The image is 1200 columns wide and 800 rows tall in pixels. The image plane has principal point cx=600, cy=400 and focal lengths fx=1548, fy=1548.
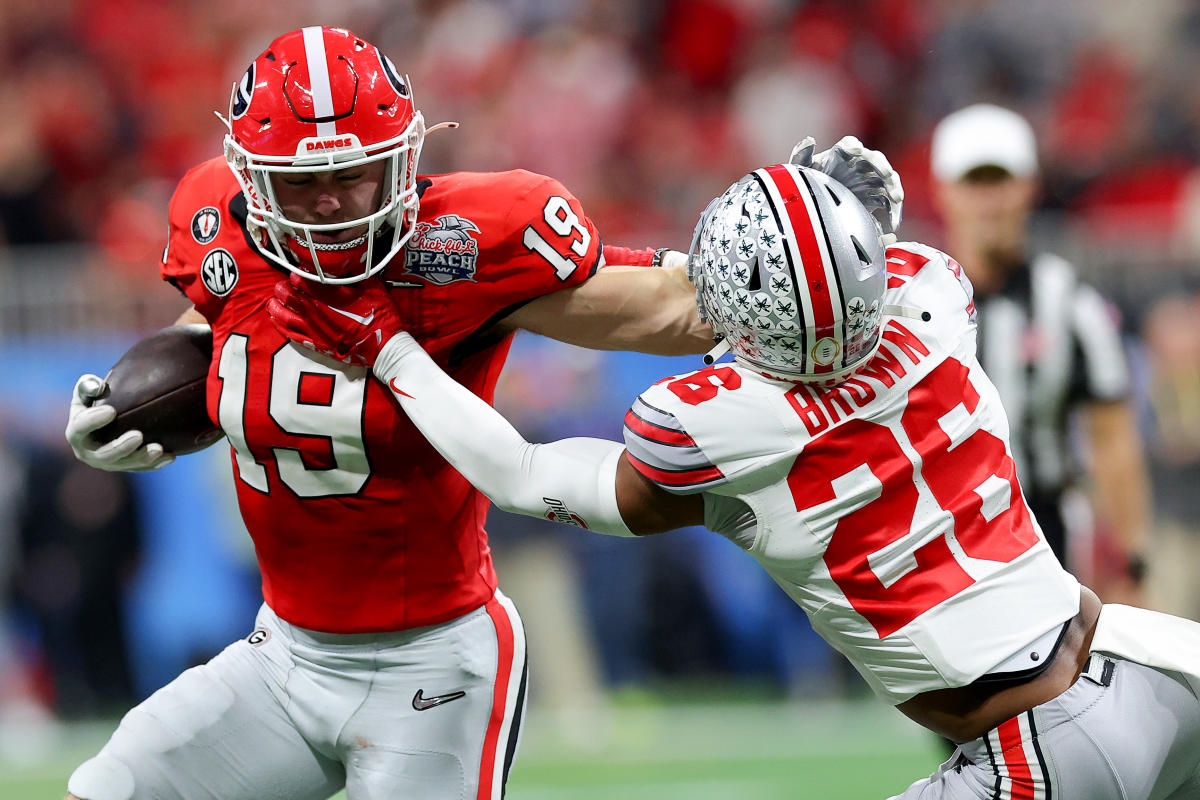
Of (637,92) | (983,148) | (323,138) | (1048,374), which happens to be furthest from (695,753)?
(637,92)

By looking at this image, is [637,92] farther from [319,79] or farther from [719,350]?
[719,350]

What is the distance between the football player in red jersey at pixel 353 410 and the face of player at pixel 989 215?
164 centimetres

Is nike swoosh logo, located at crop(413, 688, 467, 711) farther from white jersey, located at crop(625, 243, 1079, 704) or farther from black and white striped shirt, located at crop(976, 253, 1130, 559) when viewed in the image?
black and white striped shirt, located at crop(976, 253, 1130, 559)

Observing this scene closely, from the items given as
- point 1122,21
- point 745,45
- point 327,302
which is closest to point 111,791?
point 327,302

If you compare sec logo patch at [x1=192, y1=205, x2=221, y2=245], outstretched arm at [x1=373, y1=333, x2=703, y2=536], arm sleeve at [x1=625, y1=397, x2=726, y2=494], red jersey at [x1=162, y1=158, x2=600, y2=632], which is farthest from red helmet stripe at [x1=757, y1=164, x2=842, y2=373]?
sec logo patch at [x1=192, y1=205, x2=221, y2=245]

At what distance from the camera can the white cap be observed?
14.3ft

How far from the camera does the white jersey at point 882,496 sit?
7.79 feet

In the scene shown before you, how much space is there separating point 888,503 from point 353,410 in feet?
3.19

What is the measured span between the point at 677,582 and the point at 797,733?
0.82 meters

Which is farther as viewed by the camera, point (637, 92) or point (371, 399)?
point (637, 92)

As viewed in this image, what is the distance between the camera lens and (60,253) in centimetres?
739

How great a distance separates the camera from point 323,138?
2625 mm

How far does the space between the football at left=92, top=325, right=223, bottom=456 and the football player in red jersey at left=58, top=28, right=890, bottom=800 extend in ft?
0.12

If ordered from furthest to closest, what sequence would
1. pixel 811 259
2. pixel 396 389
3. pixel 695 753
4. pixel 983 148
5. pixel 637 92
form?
pixel 637 92, pixel 695 753, pixel 983 148, pixel 396 389, pixel 811 259
